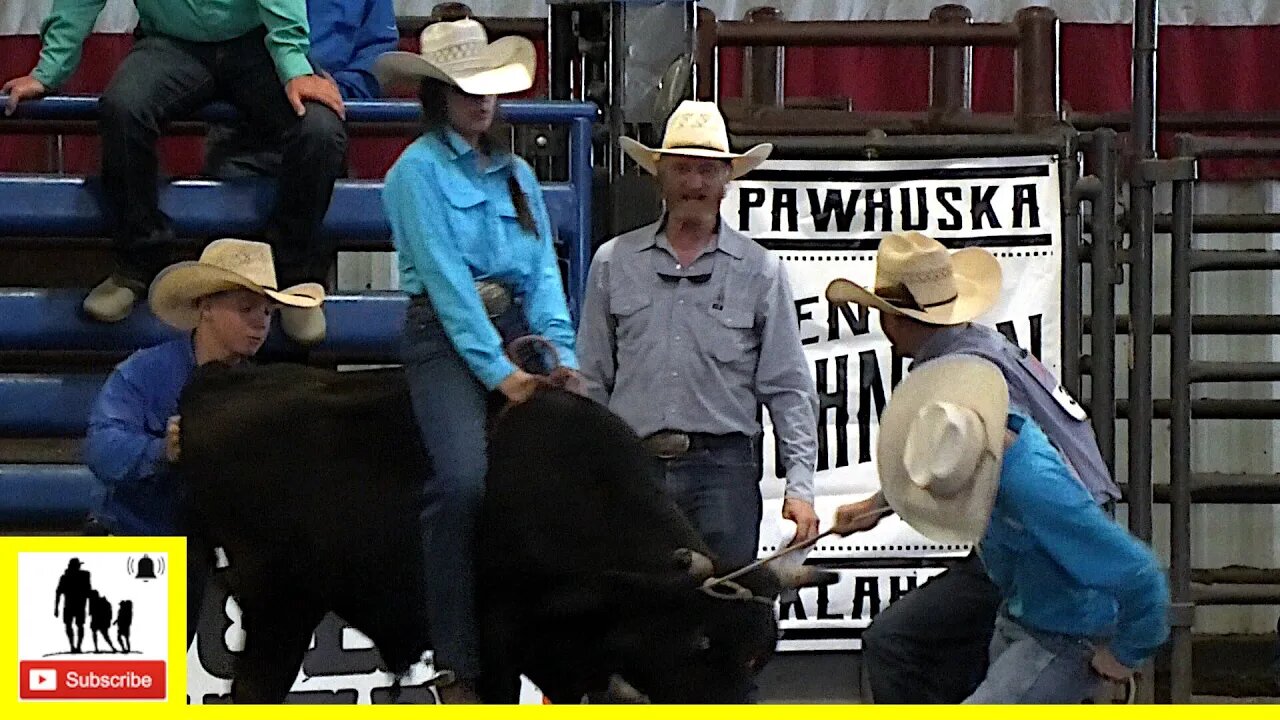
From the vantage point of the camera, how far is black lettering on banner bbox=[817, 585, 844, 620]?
4.02 m

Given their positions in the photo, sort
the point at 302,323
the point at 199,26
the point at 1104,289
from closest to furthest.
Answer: the point at 302,323, the point at 199,26, the point at 1104,289

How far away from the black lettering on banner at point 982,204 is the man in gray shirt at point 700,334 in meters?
0.70

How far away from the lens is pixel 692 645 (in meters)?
3.24

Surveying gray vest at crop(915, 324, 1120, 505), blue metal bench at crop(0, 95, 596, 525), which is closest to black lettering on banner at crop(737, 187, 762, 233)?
blue metal bench at crop(0, 95, 596, 525)

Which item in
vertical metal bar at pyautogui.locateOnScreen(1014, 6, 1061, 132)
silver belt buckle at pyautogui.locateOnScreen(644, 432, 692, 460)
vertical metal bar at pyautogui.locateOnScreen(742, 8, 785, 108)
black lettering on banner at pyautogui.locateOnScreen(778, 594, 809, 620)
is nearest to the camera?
silver belt buckle at pyautogui.locateOnScreen(644, 432, 692, 460)

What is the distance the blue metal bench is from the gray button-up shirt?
0.62ft

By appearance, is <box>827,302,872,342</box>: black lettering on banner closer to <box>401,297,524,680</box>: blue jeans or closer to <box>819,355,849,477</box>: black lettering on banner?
<box>819,355,849,477</box>: black lettering on banner

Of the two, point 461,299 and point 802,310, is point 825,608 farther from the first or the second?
point 461,299

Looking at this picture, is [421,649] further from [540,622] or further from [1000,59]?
[1000,59]

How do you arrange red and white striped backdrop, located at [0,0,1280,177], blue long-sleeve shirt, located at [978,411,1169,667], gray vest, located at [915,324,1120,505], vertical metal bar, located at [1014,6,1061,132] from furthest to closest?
red and white striped backdrop, located at [0,0,1280,177], vertical metal bar, located at [1014,6,1061,132], gray vest, located at [915,324,1120,505], blue long-sleeve shirt, located at [978,411,1169,667]

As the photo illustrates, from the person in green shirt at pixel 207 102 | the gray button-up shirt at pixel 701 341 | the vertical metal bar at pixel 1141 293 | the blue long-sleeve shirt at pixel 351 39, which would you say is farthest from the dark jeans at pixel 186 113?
the vertical metal bar at pixel 1141 293

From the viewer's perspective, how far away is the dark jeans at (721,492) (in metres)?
3.38

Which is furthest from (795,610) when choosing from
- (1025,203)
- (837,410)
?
(1025,203)

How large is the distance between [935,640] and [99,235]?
166 centimetres
